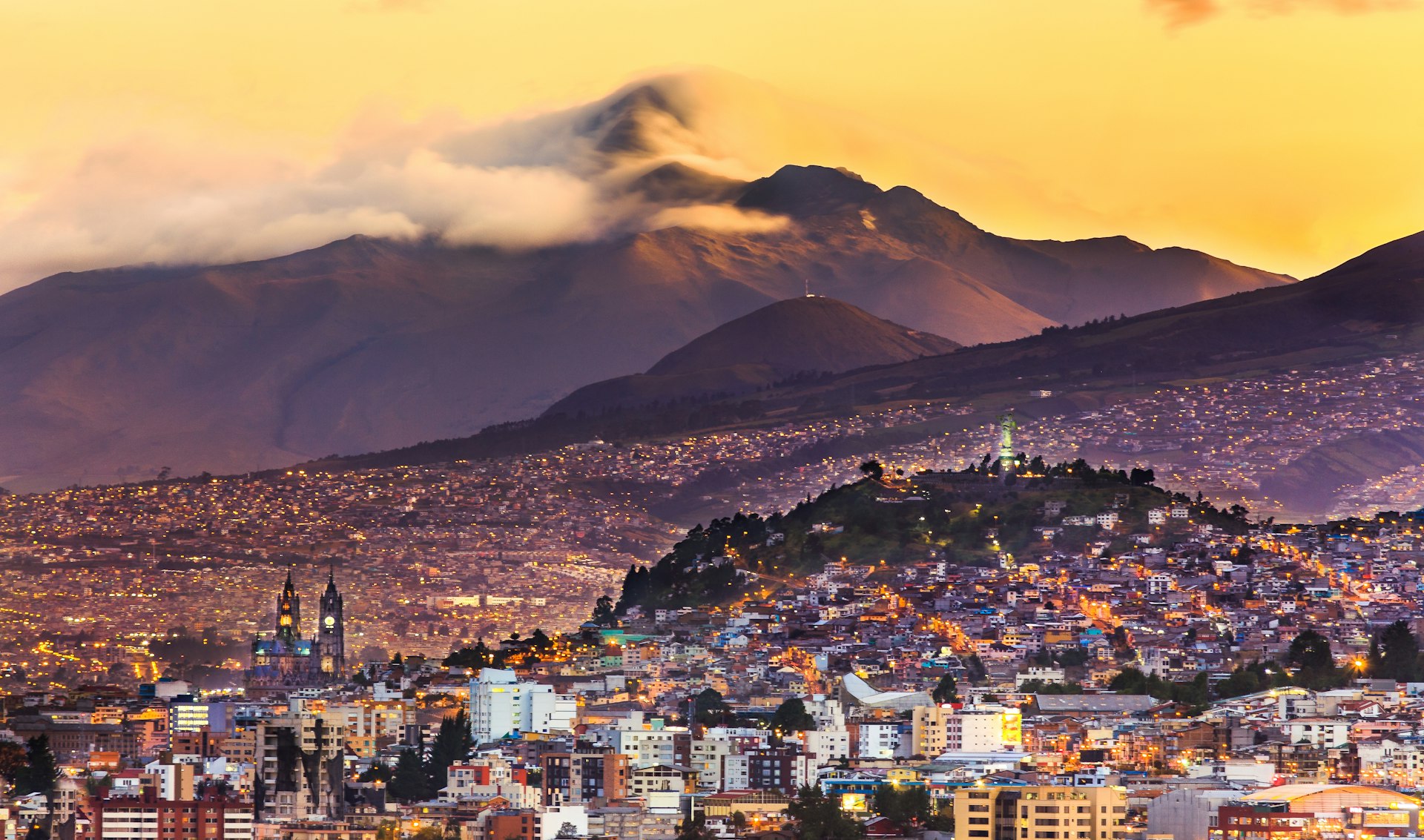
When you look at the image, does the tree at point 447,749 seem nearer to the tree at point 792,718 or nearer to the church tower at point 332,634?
the tree at point 792,718

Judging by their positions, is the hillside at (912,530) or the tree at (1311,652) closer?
the tree at (1311,652)

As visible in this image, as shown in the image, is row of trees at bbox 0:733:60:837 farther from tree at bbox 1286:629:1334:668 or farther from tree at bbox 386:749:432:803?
tree at bbox 1286:629:1334:668

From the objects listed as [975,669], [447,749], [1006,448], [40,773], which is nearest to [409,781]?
[447,749]

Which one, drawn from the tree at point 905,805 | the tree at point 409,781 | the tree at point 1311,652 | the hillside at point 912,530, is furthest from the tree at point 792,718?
the hillside at point 912,530

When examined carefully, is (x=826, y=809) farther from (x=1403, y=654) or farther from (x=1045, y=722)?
(x=1403, y=654)

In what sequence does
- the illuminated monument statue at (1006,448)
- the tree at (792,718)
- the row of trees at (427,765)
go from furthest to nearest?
1. the illuminated monument statue at (1006,448)
2. the tree at (792,718)
3. the row of trees at (427,765)

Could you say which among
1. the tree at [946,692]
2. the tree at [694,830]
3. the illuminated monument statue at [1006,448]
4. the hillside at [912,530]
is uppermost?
the illuminated monument statue at [1006,448]

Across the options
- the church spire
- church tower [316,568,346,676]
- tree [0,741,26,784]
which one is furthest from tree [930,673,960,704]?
the church spire
